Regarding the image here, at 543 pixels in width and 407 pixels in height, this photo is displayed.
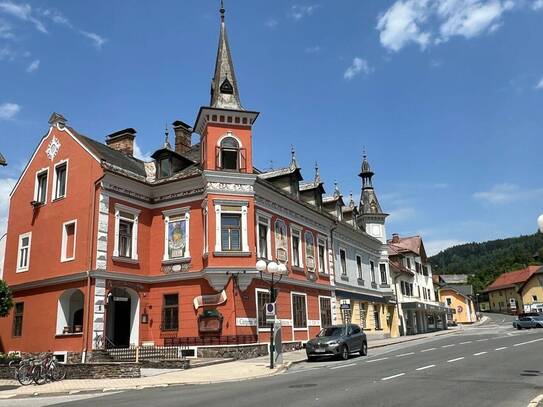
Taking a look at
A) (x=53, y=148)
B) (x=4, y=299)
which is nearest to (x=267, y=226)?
(x=53, y=148)

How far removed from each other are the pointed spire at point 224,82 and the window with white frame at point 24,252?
12.6 m

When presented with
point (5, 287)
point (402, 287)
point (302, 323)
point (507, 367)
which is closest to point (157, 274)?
point (5, 287)

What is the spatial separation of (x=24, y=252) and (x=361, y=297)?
79.5 ft

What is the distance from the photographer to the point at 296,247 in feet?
104

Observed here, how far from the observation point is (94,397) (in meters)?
13.8

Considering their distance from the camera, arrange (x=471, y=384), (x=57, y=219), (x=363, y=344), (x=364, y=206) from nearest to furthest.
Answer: (x=471, y=384), (x=363, y=344), (x=57, y=219), (x=364, y=206)

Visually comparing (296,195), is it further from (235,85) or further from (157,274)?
(157,274)

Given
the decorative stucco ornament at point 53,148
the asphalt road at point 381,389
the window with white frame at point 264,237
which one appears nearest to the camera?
the asphalt road at point 381,389

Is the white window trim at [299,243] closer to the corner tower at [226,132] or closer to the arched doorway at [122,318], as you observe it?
the corner tower at [226,132]

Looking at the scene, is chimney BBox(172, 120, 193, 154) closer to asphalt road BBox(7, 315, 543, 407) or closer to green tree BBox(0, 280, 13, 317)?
green tree BBox(0, 280, 13, 317)

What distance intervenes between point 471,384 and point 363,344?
12.1m

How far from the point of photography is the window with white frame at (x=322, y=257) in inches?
1362

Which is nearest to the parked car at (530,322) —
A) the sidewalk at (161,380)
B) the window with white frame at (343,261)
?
the window with white frame at (343,261)

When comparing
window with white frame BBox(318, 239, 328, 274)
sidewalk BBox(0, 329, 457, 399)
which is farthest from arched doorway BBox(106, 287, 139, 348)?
window with white frame BBox(318, 239, 328, 274)
